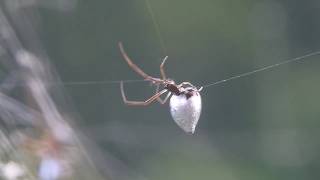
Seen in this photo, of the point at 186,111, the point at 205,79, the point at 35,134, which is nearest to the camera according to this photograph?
the point at 186,111

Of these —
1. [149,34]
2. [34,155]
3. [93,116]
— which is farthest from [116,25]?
[34,155]

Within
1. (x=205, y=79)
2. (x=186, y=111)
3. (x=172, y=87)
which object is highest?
(x=205, y=79)

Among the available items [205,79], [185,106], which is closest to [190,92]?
[185,106]

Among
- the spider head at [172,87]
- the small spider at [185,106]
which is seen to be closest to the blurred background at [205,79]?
the spider head at [172,87]

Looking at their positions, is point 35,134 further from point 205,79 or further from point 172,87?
point 205,79

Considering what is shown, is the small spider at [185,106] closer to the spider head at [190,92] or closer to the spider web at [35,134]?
the spider head at [190,92]

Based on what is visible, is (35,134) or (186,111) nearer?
(186,111)

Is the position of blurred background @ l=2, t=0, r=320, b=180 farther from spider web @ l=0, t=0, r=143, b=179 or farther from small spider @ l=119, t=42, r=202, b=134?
small spider @ l=119, t=42, r=202, b=134
